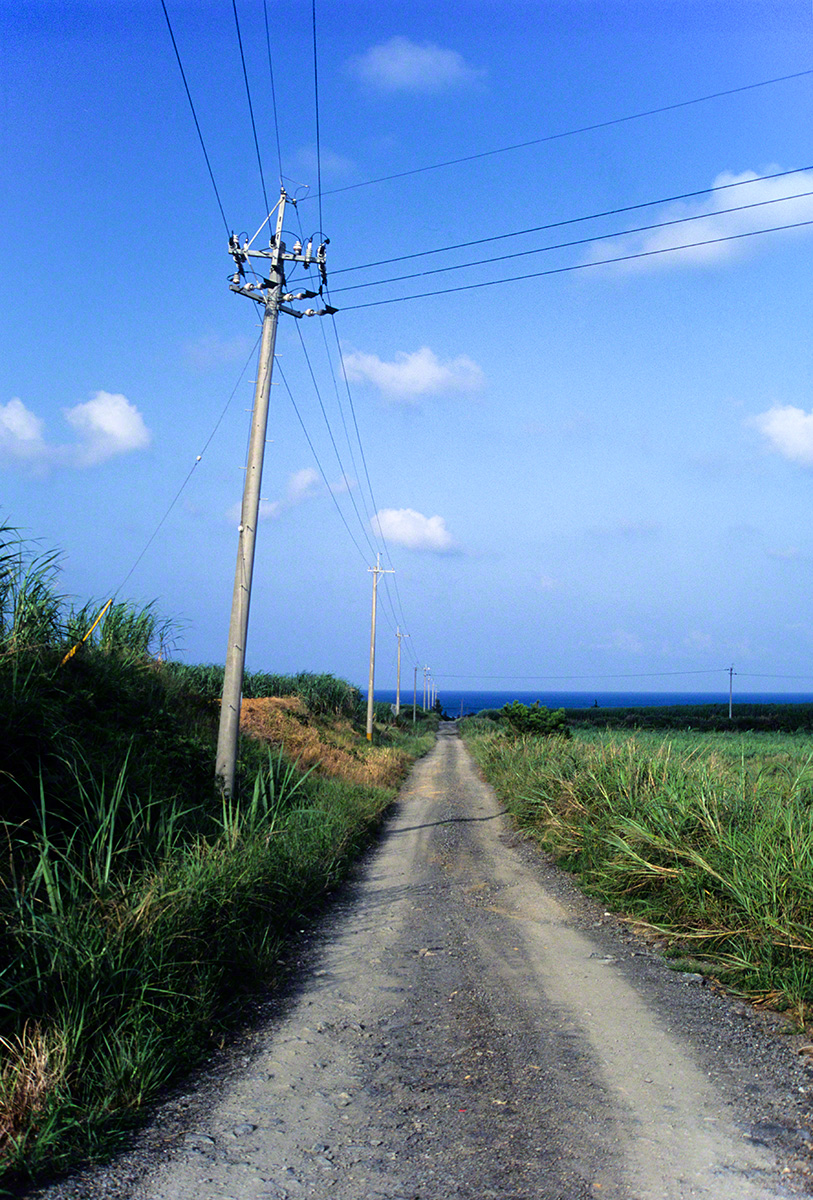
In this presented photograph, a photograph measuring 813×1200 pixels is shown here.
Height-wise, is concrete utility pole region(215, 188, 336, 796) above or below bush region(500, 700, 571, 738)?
above

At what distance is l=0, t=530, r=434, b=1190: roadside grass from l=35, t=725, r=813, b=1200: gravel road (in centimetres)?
29

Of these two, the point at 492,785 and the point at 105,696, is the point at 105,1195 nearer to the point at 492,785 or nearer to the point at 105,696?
the point at 105,696

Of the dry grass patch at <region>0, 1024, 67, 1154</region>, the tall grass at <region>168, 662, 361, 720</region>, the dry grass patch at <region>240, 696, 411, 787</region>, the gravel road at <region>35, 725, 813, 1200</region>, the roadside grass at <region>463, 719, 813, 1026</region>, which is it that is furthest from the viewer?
the tall grass at <region>168, 662, 361, 720</region>

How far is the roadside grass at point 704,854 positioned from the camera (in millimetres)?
5699

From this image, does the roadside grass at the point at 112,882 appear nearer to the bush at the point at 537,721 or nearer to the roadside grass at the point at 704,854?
the roadside grass at the point at 704,854

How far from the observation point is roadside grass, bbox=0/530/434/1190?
3.78 metres

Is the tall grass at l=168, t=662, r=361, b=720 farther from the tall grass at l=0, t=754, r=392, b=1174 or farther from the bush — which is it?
the tall grass at l=0, t=754, r=392, b=1174

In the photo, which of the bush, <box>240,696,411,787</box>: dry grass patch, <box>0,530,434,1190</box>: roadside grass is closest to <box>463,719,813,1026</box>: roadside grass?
<box>0,530,434,1190</box>: roadside grass

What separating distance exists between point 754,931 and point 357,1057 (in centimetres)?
336

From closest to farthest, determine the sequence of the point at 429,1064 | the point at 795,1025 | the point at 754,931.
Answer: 1. the point at 429,1064
2. the point at 795,1025
3. the point at 754,931

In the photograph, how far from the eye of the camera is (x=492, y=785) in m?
22.2

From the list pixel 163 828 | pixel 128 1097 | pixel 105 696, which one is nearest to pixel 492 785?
pixel 105 696

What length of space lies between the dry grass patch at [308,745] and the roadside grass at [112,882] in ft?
18.3

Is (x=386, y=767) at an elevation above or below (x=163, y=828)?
below
